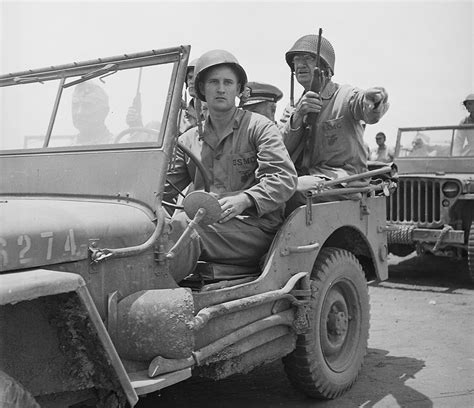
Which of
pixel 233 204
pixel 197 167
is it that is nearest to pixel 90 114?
pixel 197 167

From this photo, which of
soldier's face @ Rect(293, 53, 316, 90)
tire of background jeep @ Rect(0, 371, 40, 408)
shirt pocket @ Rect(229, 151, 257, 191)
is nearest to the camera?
tire of background jeep @ Rect(0, 371, 40, 408)

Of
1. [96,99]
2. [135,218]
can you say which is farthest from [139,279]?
[96,99]

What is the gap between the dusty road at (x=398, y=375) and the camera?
3713mm

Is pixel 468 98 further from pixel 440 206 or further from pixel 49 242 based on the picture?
pixel 49 242

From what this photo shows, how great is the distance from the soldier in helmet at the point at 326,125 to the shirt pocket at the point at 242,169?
809 mm

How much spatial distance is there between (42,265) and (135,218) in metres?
0.54

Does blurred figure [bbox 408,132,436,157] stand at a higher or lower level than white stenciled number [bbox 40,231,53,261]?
higher

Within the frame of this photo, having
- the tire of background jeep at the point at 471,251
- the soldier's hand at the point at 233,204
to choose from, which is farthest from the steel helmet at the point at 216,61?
the tire of background jeep at the point at 471,251

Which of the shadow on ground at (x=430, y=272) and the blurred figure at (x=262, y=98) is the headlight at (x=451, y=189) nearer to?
the shadow on ground at (x=430, y=272)

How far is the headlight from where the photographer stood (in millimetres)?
7476

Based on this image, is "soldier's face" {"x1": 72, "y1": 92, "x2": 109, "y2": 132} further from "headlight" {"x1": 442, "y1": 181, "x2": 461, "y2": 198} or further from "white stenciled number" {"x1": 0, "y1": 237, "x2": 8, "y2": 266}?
"headlight" {"x1": 442, "y1": 181, "x2": 461, "y2": 198}

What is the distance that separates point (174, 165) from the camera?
149 inches

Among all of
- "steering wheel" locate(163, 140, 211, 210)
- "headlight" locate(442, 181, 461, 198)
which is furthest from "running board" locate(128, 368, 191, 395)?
"headlight" locate(442, 181, 461, 198)

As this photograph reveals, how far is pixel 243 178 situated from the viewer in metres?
3.60
